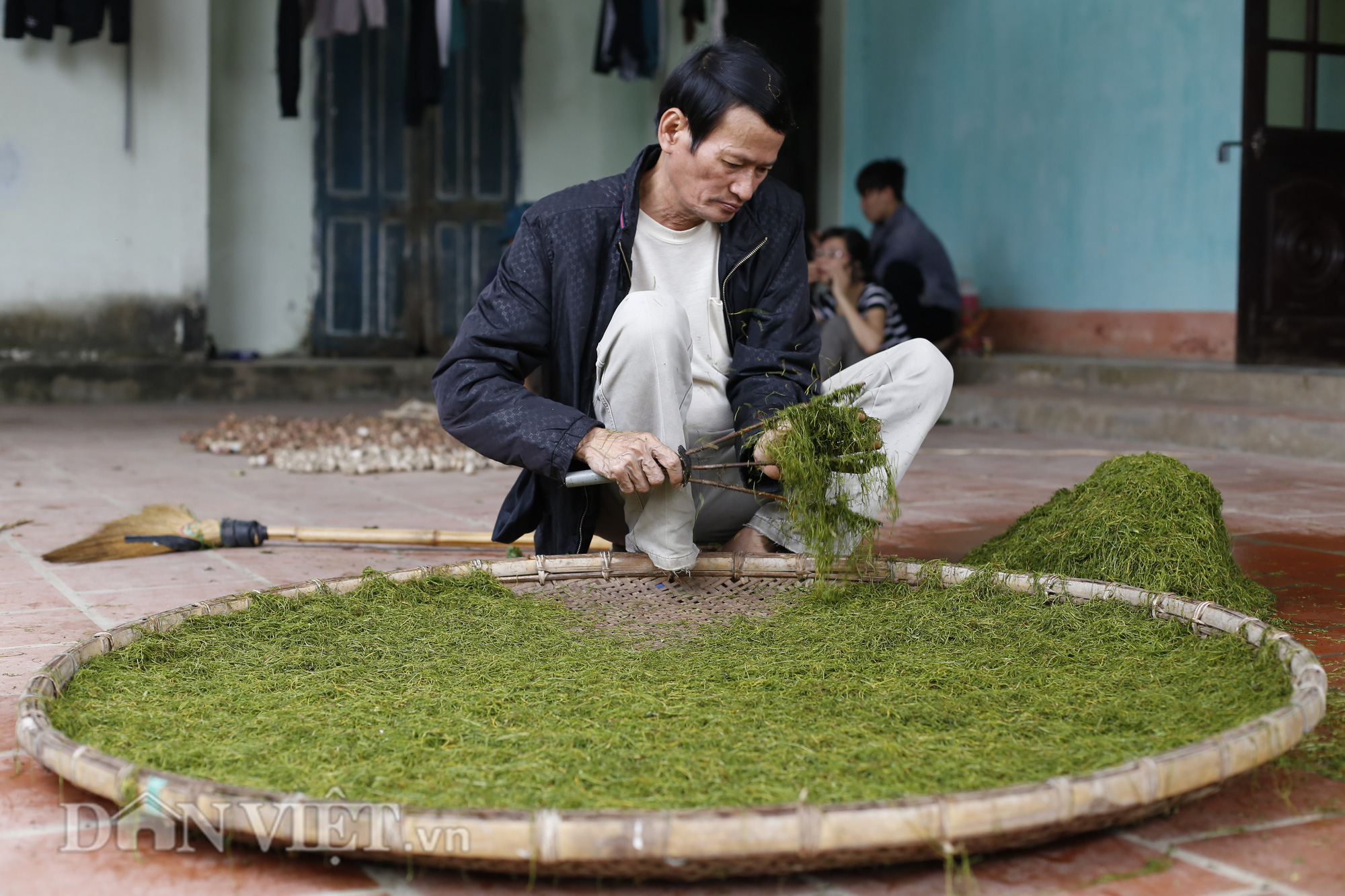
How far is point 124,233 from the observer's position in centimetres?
672

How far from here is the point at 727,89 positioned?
6.73 feet

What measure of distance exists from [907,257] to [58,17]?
14.2 feet

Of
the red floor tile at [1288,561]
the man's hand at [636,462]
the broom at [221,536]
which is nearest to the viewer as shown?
the man's hand at [636,462]

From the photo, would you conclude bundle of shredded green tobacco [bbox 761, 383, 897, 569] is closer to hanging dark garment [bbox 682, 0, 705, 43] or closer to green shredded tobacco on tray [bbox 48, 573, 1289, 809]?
green shredded tobacco on tray [bbox 48, 573, 1289, 809]

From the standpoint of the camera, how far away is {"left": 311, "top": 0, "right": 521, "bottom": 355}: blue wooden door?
770 cm

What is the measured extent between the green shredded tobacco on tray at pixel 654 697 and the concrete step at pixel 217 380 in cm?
438

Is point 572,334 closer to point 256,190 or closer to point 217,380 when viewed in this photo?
point 217,380

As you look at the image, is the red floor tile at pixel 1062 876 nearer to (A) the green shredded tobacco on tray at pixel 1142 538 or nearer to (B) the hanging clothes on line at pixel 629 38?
(A) the green shredded tobacco on tray at pixel 1142 538

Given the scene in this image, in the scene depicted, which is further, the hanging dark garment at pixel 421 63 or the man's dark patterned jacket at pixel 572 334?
the hanging dark garment at pixel 421 63

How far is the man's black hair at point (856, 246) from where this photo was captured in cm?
562

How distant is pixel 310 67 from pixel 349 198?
781 mm

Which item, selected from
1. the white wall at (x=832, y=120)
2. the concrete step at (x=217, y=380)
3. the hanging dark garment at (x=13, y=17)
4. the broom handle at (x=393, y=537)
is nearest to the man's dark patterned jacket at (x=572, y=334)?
the broom handle at (x=393, y=537)

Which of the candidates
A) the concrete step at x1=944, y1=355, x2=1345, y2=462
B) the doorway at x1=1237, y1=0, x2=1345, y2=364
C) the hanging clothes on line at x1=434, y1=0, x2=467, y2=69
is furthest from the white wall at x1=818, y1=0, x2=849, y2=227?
the doorway at x1=1237, y1=0, x2=1345, y2=364

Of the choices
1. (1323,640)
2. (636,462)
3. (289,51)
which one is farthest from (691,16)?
(1323,640)
